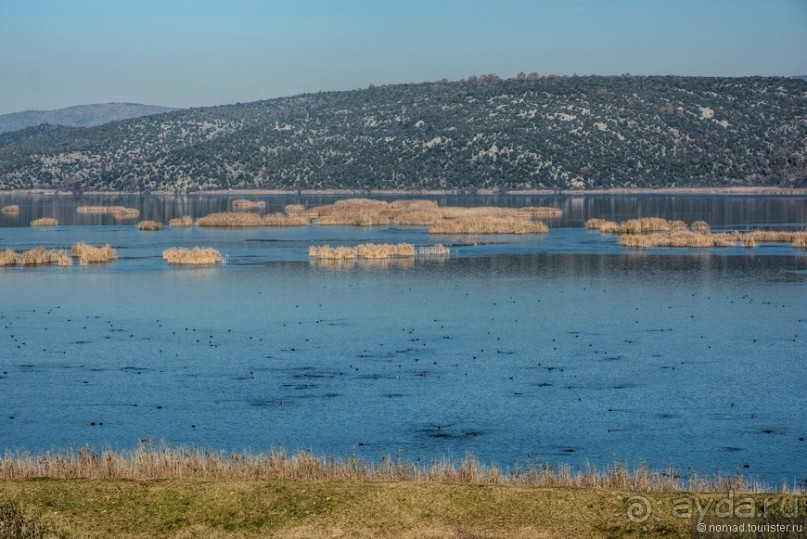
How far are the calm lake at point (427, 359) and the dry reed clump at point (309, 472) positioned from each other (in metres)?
3.23

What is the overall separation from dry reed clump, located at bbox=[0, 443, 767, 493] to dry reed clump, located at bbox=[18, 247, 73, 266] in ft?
158

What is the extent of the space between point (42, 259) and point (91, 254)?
3.17 m

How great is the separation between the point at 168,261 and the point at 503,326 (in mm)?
32219

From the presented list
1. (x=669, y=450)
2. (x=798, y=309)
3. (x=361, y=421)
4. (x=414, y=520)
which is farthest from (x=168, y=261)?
(x=414, y=520)

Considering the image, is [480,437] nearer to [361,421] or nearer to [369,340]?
[361,421]

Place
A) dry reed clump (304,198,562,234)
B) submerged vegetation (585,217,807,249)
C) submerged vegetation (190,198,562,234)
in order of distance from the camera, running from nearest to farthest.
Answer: submerged vegetation (585,217,807,249) → submerged vegetation (190,198,562,234) → dry reed clump (304,198,562,234)

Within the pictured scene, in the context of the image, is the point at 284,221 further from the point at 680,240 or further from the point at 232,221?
the point at 680,240

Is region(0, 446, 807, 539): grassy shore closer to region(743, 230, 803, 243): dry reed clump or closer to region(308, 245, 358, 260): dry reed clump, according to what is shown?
region(308, 245, 358, 260): dry reed clump

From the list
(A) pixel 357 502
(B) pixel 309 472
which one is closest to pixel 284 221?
(B) pixel 309 472

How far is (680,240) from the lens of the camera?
81.6m

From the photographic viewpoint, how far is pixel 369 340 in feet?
137

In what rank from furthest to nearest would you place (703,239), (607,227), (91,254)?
(607,227)
(703,239)
(91,254)

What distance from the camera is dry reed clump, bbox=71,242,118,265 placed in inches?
2810

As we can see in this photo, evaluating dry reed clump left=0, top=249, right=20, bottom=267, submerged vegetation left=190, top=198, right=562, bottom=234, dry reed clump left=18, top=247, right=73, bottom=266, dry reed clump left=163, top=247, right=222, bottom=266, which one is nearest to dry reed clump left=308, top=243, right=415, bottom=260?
dry reed clump left=163, top=247, right=222, bottom=266
